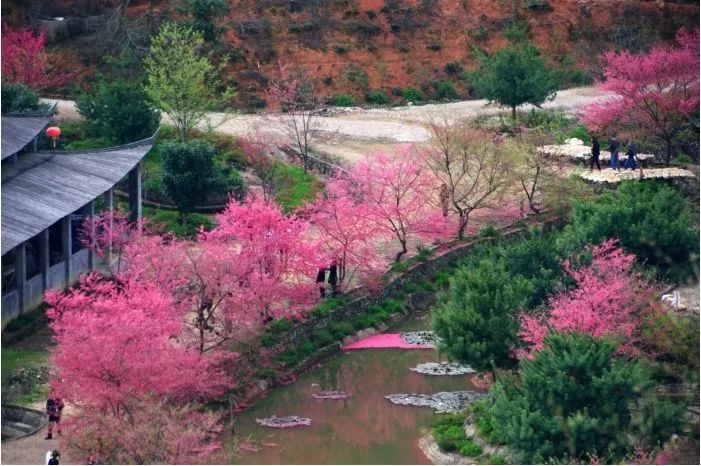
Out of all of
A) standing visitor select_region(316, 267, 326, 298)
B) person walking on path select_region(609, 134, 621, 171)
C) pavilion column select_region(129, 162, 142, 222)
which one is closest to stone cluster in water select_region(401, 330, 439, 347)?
standing visitor select_region(316, 267, 326, 298)

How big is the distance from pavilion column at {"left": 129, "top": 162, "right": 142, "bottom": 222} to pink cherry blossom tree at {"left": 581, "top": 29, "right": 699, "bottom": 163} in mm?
23157

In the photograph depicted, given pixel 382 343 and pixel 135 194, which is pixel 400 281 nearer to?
pixel 382 343

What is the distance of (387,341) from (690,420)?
14.3 metres

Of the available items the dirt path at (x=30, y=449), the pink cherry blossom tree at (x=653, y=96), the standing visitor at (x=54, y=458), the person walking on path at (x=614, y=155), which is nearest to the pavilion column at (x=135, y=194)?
the dirt path at (x=30, y=449)

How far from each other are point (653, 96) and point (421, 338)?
69.3 feet

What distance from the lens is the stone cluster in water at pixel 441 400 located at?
1825 inches

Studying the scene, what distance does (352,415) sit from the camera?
152ft

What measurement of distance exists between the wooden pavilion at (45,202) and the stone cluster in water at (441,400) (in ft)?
38.9

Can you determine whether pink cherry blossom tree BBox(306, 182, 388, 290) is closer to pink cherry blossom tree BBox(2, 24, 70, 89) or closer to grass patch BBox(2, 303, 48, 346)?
grass patch BBox(2, 303, 48, 346)

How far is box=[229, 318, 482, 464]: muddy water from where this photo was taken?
4300 centimetres

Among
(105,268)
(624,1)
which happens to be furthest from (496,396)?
(624,1)

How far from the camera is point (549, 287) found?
4844cm

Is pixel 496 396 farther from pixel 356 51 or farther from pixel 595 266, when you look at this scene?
pixel 356 51

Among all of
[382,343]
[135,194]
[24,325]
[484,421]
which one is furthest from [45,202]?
[484,421]
